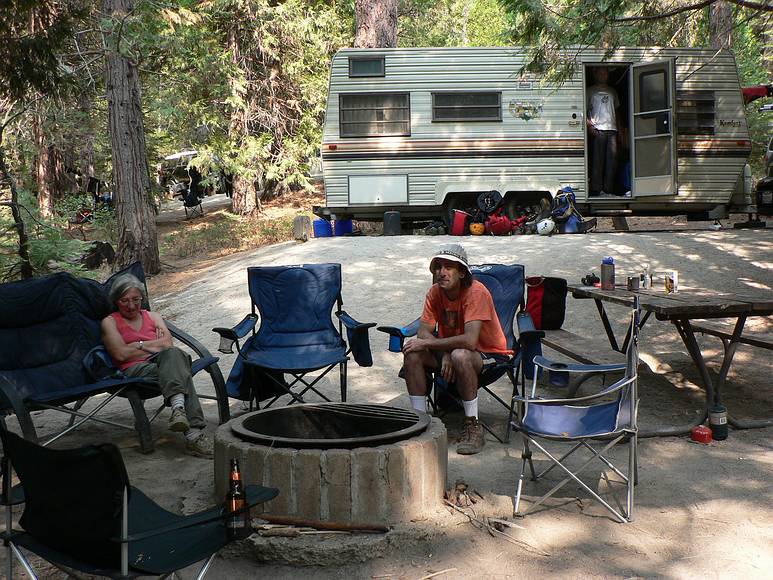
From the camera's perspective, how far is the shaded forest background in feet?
24.5

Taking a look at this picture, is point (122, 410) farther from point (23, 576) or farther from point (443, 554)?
point (443, 554)

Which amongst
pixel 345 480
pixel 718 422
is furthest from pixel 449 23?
pixel 345 480

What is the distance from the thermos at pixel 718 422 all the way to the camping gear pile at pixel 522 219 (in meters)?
5.92

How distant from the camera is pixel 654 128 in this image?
35.5 feet

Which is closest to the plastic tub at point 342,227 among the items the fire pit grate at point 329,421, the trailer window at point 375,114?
the trailer window at point 375,114

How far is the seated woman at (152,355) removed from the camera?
422cm

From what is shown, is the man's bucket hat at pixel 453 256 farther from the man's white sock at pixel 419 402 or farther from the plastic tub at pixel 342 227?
the plastic tub at pixel 342 227

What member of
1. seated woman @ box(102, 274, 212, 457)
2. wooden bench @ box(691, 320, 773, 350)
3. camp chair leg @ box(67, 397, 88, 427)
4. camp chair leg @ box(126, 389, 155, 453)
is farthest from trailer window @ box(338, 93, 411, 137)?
camp chair leg @ box(126, 389, 155, 453)

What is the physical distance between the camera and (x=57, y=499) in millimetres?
2193

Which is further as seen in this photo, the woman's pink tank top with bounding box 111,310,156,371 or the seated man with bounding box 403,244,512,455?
the woman's pink tank top with bounding box 111,310,156,371

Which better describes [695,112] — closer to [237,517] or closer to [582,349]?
[582,349]

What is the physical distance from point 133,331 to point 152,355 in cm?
19

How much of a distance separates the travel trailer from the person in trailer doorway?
76 millimetres

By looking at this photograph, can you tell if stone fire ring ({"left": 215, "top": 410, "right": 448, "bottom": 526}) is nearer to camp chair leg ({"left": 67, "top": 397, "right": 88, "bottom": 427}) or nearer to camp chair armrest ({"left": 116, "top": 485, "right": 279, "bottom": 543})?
camp chair armrest ({"left": 116, "top": 485, "right": 279, "bottom": 543})
